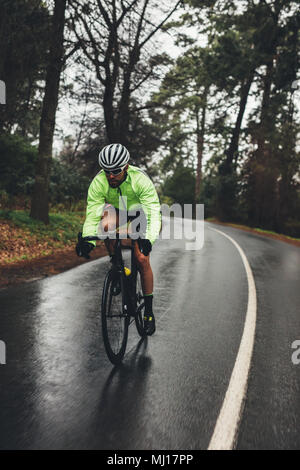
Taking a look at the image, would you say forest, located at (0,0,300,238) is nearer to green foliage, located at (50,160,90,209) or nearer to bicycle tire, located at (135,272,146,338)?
green foliage, located at (50,160,90,209)

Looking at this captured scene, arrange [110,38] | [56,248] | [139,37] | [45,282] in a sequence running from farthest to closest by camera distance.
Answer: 1. [139,37]
2. [110,38]
3. [56,248]
4. [45,282]

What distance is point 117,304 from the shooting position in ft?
14.8

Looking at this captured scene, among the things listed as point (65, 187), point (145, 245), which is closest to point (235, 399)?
point (145, 245)

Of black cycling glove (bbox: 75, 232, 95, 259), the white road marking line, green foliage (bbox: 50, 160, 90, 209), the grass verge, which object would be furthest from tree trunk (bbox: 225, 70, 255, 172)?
black cycling glove (bbox: 75, 232, 95, 259)

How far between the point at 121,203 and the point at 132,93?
21.7 m

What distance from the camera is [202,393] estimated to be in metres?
3.84

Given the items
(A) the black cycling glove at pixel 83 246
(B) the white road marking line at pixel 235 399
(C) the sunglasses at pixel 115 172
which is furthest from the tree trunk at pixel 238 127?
(A) the black cycling glove at pixel 83 246

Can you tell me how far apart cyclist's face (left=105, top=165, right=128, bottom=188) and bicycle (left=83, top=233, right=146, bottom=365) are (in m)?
0.52

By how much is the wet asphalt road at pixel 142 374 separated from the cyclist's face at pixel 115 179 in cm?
180

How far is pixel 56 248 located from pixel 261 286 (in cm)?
621

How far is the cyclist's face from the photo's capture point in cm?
440

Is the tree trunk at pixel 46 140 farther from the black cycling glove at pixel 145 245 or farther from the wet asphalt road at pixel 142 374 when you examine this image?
the black cycling glove at pixel 145 245
